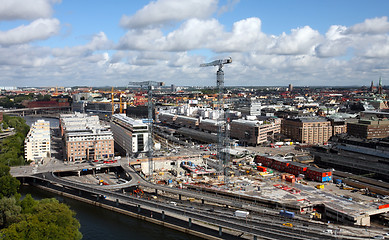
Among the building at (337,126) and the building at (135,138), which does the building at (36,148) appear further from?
the building at (337,126)

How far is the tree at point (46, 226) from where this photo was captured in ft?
60.4

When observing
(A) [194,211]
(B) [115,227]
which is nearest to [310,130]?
(A) [194,211]

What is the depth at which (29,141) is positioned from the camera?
41.0 meters

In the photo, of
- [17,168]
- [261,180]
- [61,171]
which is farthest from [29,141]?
[261,180]

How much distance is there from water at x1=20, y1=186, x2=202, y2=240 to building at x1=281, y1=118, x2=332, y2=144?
117ft

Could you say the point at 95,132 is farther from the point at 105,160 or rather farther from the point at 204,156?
the point at 204,156

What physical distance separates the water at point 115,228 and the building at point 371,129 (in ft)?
120

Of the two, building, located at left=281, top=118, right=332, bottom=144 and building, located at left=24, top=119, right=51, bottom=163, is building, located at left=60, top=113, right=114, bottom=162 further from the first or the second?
building, located at left=281, top=118, right=332, bottom=144

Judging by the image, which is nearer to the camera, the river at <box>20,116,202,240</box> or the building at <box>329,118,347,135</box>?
the river at <box>20,116,202,240</box>

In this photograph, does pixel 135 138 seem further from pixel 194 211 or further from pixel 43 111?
pixel 43 111

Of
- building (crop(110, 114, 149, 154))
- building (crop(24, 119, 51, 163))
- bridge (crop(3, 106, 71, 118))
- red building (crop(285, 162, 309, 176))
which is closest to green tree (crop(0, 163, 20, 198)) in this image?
building (crop(24, 119, 51, 163))

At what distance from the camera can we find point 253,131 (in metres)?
52.5

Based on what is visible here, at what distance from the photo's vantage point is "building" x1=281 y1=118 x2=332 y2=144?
177 feet

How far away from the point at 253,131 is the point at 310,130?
9.27 m
